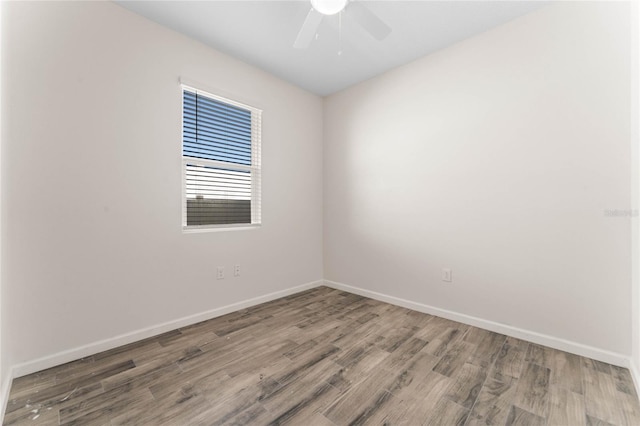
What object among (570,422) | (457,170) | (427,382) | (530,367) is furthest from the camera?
(457,170)

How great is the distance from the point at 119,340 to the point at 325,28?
319 cm

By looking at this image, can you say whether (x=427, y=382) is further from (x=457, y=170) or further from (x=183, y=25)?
(x=183, y=25)

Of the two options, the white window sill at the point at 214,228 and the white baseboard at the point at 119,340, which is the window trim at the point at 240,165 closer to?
the white window sill at the point at 214,228

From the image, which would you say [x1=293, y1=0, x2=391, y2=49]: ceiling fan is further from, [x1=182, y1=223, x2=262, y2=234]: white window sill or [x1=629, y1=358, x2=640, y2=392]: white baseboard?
[x1=629, y1=358, x2=640, y2=392]: white baseboard

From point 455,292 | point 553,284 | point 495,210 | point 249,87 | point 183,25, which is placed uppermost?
point 183,25

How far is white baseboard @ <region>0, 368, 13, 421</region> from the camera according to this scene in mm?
1451

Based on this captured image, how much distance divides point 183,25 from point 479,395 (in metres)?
3.62

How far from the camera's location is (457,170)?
268 cm

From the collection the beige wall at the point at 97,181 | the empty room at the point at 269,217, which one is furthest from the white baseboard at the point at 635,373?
the beige wall at the point at 97,181

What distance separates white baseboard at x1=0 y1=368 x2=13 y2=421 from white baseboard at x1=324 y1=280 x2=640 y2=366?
307cm

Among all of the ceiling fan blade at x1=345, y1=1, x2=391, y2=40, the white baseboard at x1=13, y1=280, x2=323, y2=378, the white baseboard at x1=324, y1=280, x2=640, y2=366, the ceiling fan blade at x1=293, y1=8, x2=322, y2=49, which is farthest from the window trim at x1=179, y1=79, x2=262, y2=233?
the white baseboard at x1=324, y1=280, x2=640, y2=366

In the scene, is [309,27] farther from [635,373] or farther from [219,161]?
[635,373]

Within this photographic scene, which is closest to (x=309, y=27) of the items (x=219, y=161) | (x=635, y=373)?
(x=219, y=161)

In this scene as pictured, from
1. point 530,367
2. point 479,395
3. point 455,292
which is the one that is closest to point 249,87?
point 455,292
